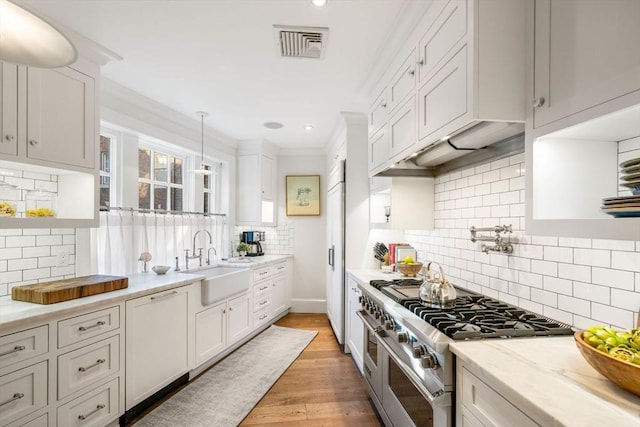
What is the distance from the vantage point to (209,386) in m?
2.74

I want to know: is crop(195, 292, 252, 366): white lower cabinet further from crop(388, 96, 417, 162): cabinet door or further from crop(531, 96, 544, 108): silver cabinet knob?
crop(531, 96, 544, 108): silver cabinet knob

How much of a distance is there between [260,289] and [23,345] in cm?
260

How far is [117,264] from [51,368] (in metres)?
1.13

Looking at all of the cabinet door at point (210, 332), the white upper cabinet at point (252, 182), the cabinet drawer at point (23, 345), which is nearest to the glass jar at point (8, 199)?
the cabinet drawer at point (23, 345)

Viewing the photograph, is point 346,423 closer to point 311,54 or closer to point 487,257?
point 487,257

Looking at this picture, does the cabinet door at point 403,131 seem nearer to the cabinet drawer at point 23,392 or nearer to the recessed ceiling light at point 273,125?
the recessed ceiling light at point 273,125

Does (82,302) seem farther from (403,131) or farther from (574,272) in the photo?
(574,272)

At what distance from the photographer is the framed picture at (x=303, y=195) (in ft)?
17.0

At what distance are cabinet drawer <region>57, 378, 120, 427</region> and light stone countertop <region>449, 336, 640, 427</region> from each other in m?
2.08

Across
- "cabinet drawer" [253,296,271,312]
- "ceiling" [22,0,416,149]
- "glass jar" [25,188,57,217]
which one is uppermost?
"ceiling" [22,0,416,149]

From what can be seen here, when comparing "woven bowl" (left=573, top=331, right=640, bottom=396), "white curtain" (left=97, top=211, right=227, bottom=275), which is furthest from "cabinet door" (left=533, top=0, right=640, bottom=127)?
"white curtain" (left=97, top=211, right=227, bottom=275)

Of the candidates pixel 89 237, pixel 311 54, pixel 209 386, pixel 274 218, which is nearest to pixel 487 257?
pixel 311 54

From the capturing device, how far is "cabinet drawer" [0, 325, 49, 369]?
153 cm

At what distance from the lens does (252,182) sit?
4.73m
